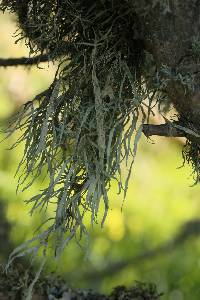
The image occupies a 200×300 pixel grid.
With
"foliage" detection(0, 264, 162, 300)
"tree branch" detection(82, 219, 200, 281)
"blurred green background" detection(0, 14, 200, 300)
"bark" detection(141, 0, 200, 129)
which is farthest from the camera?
"tree branch" detection(82, 219, 200, 281)

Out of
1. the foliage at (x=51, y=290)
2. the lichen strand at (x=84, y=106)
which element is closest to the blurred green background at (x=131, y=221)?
the foliage at (x=51, y=290)

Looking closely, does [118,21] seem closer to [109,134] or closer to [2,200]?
[109,134]

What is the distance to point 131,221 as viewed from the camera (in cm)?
182

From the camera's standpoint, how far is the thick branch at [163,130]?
2.02 feet

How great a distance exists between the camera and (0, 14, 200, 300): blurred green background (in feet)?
5.08

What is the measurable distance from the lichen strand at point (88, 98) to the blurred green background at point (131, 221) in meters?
0.70

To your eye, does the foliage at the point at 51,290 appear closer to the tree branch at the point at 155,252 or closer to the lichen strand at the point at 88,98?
the lichen strand at the point at 88,98

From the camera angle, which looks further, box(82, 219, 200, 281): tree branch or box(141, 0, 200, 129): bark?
box(82, 219, 200, 281): tree branch

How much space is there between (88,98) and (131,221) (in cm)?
123

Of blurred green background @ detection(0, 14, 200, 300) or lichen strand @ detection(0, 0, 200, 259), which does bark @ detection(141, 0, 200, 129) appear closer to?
lichen strand @ detection(0, 0, 200, 259)

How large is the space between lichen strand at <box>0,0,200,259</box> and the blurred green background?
696mm

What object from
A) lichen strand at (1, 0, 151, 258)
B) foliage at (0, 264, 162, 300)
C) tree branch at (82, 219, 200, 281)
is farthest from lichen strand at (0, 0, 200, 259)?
tree branch at (82, 219, 200, 281)

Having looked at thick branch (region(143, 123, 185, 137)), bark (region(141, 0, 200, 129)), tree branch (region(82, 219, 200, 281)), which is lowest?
tree branch (region(82, 219, 200, 281))

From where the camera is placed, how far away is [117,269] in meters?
1.68
